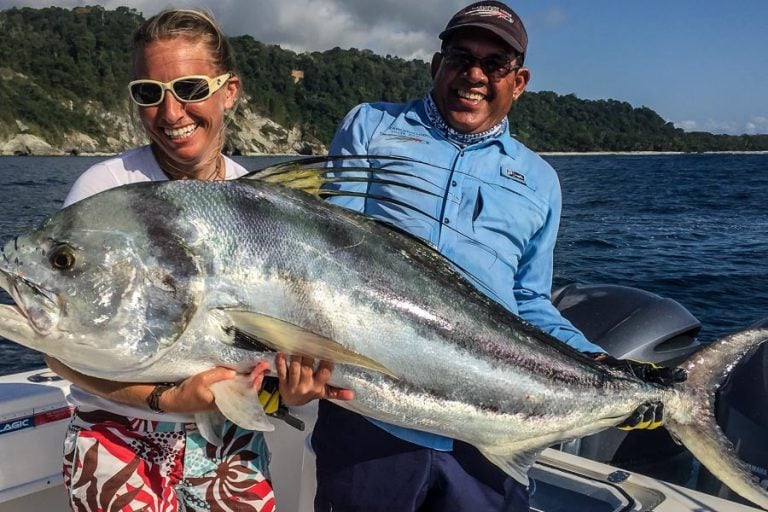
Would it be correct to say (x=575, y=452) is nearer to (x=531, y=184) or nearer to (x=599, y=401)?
(x=599, y=401)

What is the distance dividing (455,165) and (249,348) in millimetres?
1102

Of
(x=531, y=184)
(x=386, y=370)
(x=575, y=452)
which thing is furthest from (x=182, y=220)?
(x=575, y=452)

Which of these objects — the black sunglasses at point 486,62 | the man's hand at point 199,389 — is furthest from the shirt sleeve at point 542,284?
the man's hand at point 199,389

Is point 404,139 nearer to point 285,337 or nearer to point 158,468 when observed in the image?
point 285,337

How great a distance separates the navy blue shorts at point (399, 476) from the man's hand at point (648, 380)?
1.60ft

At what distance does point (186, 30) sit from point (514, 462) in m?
1.84

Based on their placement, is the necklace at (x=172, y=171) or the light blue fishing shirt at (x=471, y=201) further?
the light blue fishing shirt at (x=471, y=201)

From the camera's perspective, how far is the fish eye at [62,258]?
6.18ft

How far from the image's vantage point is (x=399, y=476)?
2.44 m

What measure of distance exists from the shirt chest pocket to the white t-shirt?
3.64ft

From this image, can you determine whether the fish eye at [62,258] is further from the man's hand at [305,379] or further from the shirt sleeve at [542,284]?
the shirt sleeve at [542,284]

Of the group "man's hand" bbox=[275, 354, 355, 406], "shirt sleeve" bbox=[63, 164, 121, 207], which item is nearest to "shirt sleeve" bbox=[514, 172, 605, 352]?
"man's hand" bbox=[275, 354, 355, 406]

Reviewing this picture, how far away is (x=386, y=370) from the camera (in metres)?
2.05

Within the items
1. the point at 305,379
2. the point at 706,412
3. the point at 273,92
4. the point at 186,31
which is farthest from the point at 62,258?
the point at 273,92
